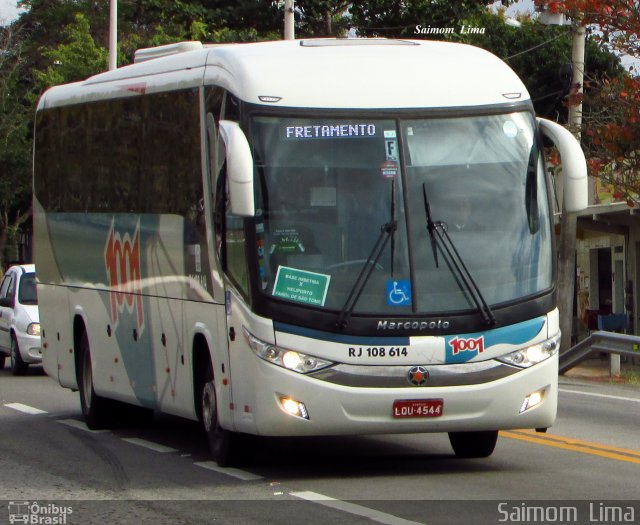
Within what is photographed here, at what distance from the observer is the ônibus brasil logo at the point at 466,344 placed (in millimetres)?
10391

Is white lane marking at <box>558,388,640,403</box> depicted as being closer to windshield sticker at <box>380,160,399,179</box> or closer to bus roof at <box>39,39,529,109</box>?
bus roof at <box>39,39,529,109</box>

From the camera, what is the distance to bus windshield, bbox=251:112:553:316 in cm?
1044

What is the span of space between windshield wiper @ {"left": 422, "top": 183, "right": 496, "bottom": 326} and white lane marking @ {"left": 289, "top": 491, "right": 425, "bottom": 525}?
5.66 feet

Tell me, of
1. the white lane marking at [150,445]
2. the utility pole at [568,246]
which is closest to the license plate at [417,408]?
the white lane marking at [150,445]

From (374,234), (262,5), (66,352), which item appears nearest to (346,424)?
(374,234)

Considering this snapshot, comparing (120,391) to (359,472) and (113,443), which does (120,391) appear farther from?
(359,472)

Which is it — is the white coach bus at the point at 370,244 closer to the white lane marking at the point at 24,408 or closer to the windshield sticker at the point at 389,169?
the windshield sticker at the point at 389,169

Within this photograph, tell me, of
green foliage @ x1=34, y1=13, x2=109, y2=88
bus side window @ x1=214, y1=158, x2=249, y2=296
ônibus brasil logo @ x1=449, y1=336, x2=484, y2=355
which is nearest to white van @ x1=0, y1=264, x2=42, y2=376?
bus side window @ x1=214, y1=158, x2=249, y2=296

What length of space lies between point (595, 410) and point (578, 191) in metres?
6.38

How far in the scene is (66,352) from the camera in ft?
53.2

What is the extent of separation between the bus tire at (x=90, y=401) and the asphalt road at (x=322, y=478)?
0.70 ft

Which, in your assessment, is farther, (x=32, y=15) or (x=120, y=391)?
(x=32, y=15)

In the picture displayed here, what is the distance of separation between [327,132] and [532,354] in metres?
2.16

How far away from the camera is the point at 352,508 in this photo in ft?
30.8
